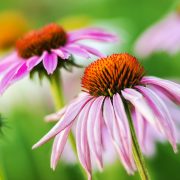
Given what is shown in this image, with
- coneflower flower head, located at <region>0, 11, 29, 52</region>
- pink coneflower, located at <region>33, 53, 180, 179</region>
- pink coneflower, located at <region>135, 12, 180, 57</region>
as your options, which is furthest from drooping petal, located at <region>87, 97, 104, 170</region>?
coneflower flower head, located at <region>0, 11, 29, 52</region>

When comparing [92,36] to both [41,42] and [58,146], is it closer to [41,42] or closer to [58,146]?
[41,42]

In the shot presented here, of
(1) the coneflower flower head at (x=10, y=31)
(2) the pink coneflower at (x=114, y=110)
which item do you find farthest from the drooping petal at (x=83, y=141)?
(1) the coneflower flower head at (x=10, y=31)

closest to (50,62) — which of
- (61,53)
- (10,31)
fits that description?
(61,53)

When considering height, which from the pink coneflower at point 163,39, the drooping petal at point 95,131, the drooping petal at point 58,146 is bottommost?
the pink coneflower at point 163,39

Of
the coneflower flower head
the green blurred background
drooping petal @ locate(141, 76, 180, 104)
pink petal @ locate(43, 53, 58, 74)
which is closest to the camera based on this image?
drooping petal @ locate(141, 76, 180, 104)

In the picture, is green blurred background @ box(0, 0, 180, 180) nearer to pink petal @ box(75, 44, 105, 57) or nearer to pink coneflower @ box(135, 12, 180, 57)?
pink coneflower @ box(135, 12, 180, 57)

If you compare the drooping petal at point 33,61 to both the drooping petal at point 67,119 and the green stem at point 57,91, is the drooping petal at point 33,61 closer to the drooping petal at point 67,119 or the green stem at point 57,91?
the green stem at point 57,91
